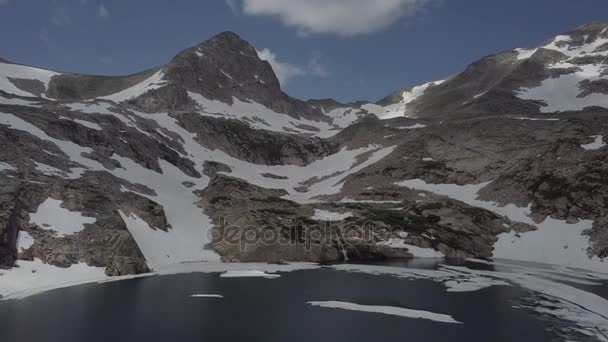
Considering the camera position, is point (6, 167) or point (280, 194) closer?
point (6, 167)

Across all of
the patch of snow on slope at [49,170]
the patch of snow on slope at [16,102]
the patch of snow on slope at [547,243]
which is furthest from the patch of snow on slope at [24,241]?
the patch of snow on slope at [16,102]

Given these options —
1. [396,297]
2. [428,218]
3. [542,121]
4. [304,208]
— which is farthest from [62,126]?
[542,121]

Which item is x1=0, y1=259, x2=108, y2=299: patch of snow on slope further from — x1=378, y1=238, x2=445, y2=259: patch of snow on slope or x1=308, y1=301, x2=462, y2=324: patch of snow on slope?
x1=378, y1=238, x2=445, y2=259: patch of snow on slope

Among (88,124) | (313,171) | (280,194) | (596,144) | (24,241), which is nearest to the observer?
(24,241)

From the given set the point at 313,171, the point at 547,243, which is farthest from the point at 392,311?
the point at 313,171

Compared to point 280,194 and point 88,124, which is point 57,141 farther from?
point 280,194

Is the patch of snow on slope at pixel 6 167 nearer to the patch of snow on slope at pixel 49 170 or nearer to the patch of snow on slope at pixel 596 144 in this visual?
the patch of snow on slope at pixel 49 170

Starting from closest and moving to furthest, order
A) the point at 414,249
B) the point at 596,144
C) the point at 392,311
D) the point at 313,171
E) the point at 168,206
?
the point at 392,311, the point at 414,249, the point at 168,206, the point at 596,144, the point at 313,171
